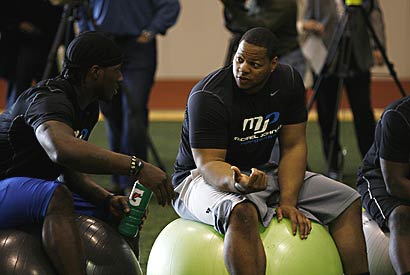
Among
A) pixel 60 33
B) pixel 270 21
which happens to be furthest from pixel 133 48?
pixel 270 21

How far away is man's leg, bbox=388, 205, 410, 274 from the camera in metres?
4.74

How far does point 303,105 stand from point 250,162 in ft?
1.32

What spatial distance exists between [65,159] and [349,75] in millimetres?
3761

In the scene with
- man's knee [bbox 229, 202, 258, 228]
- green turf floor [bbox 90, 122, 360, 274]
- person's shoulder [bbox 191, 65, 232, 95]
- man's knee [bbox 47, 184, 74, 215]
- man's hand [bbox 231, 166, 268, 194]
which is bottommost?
green turf floor [bbox 90, 122, 360, 274]

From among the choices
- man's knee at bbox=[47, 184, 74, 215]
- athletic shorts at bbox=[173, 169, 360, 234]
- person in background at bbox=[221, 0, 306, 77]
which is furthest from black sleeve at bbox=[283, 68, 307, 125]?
person in background at bbox=[221, 0, 306, 77]

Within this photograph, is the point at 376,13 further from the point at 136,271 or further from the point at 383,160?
the point at 136,271

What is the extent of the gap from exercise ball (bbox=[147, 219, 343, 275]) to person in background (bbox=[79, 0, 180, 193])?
2.47 meters

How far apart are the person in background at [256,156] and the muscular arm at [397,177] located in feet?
0.71

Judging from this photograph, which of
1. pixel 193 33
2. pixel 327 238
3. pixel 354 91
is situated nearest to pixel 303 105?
pixel 327 238

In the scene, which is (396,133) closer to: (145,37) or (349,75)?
(349,75)

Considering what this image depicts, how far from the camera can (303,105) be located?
5082mm

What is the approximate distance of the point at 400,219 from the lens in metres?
4.88

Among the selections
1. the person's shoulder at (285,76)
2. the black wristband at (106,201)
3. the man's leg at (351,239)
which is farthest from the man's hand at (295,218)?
the black wristband at (106,201)

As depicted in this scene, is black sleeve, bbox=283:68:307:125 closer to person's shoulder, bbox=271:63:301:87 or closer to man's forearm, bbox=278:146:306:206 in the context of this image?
person's shoulder, bbox=271:63:301:87
